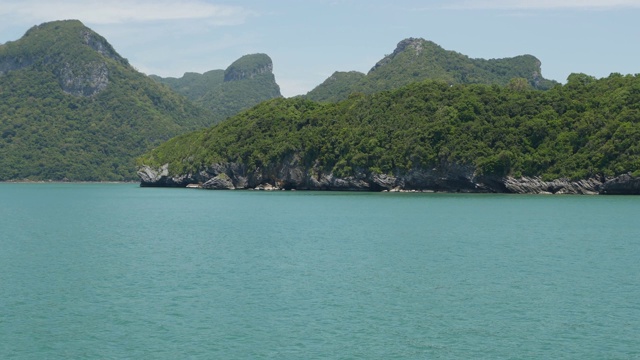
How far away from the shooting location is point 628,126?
96.3m

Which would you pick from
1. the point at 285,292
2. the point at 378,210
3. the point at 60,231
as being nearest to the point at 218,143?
the point at 378,210

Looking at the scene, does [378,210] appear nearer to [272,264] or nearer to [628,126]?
[272,264]

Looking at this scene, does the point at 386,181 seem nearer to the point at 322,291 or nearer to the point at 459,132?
the point at 459,132

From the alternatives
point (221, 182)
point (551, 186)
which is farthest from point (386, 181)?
point (221, 182)

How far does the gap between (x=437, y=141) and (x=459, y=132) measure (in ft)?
12.2

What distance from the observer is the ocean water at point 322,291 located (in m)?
21.1

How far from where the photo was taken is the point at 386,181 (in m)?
116

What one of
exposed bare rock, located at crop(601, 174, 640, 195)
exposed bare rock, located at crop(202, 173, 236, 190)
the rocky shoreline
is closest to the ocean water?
exposed bare rock, located at crop(601, 174, 640, 195)

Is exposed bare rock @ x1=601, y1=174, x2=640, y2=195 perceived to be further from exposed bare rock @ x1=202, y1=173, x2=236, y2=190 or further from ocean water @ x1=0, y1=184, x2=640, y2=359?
exposed bare rock @ x1=202, y1=173, x2=236, y2=190

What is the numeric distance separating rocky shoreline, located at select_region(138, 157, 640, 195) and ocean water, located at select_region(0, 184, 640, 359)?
46.6 meters

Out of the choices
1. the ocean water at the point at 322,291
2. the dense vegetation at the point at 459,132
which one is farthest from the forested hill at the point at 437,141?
the ocean water at the point at 322,291

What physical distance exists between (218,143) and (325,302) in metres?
115

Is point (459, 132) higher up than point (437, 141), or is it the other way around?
point (459, 132)

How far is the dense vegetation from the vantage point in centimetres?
10062
